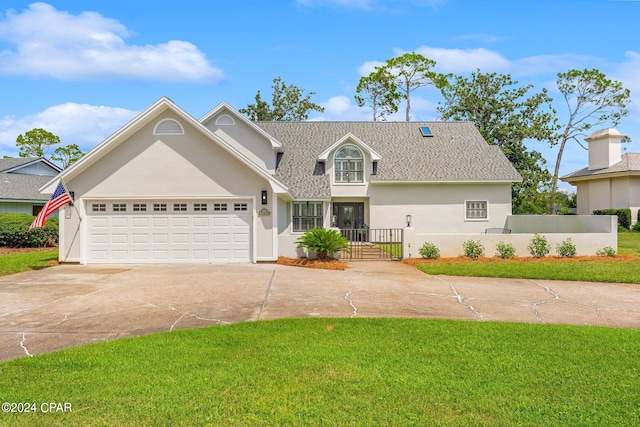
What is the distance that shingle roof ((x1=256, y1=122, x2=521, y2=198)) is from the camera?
23.2 metres

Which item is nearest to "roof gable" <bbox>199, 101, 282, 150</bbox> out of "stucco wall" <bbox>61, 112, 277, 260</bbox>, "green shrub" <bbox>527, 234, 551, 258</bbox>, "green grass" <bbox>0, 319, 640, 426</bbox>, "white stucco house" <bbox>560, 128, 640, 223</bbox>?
"stucco wall" <bbox>61, 112, 277, 260</bbox>

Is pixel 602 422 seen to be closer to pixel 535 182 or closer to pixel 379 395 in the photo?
pixel 379 395

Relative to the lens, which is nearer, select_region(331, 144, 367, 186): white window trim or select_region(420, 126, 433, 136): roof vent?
select_region(331, 144, 367, 186): white window trim

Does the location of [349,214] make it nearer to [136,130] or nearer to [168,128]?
[168,128]

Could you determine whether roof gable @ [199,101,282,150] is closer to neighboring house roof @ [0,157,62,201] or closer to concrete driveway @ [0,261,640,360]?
concrete driveway @ [0,261,640,360]

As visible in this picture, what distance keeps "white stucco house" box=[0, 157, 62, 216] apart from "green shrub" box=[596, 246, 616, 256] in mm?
28475

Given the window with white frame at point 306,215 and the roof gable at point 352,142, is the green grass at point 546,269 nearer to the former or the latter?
the window with white frame at point 306,215

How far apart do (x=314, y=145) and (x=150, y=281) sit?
50.3 feet

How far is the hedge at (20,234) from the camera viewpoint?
2244 cm

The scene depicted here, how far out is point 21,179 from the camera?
1198 inches

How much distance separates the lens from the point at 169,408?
436 centimetres

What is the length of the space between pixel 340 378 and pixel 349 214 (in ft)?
62.7

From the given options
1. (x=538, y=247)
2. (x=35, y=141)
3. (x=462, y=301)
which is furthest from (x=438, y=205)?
(x=35, y=141)

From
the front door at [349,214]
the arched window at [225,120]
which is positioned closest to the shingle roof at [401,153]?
the front door at [349,214]
